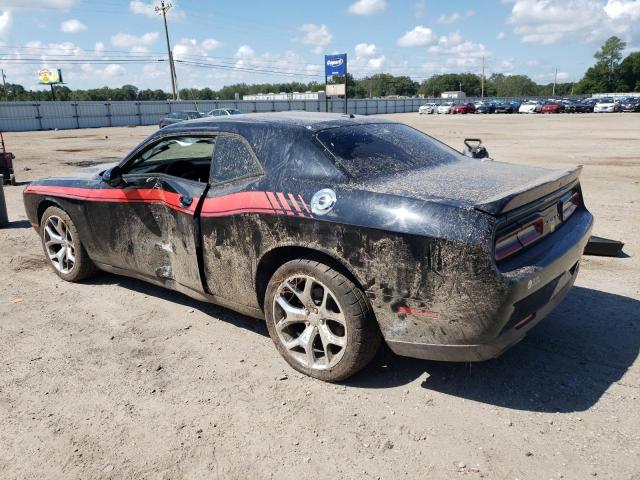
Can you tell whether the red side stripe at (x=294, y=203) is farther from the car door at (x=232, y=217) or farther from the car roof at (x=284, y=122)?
the car roof at (x=284, y=122)

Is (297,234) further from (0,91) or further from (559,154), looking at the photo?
(0,91)

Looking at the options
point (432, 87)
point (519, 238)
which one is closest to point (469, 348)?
point (519, 238)

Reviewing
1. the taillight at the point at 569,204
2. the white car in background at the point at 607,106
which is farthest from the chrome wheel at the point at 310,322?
the white car in background at the point at 607,106

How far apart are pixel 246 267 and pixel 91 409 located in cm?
127

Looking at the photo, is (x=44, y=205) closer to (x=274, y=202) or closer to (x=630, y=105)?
(x=274, y=202)

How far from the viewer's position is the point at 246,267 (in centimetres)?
352

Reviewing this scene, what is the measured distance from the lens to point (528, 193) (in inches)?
114

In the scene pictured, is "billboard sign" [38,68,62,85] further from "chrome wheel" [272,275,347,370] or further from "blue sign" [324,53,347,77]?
"chrome wheel" [272,275,347,370]

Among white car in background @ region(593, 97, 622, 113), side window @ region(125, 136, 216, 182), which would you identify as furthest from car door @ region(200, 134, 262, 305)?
white car in background @ region(593, 97, 622, 113)

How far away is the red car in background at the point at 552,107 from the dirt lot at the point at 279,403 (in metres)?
58.5

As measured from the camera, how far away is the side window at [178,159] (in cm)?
417

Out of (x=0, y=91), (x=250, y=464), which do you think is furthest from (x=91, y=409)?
(x=0, y=91)

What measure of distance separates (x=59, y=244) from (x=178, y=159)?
1.61 meters

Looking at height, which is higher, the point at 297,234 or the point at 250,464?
the point at 297,234
